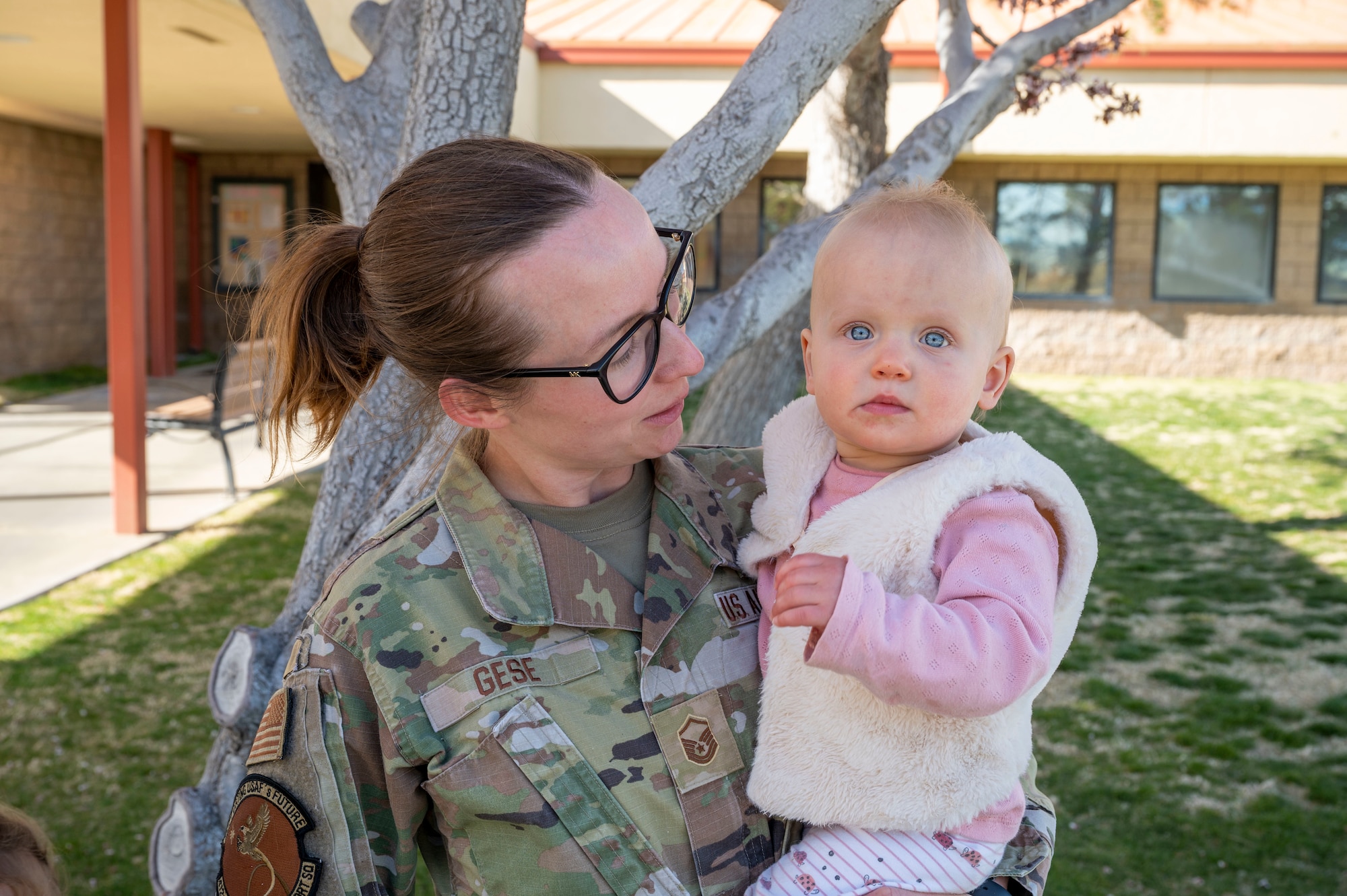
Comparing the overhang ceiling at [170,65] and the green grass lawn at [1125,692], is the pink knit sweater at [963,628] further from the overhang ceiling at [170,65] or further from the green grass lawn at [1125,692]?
the overhang ceiling at [170,65]

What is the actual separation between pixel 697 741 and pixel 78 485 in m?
7.87

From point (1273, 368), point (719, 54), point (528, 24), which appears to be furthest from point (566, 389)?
point (1273, 368)

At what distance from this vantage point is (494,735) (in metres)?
1.34

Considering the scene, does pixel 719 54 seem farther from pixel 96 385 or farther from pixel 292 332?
pixel 292 332

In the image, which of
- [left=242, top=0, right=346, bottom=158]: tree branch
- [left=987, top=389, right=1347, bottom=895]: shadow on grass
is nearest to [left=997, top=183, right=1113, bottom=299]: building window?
[left=987, top=389, right=1347, bottom=895]: shadow on grass

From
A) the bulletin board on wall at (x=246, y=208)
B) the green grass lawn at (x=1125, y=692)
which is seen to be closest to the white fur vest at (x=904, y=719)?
the green grass lawn at (x=1125, y=692)

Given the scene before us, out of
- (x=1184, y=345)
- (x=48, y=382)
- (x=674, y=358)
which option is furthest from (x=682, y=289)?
(x=1184, y=345)

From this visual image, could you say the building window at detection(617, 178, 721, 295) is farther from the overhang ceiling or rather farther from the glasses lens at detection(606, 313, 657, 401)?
the glasses lens at detection(606, 313, 657, 401)

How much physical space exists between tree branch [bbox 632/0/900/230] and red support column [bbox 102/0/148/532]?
18.5 feet

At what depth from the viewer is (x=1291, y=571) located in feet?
22.2

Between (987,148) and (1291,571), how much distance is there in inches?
321

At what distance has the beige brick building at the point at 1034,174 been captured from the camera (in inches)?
514

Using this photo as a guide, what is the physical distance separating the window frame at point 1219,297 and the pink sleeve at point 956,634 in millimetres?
14958

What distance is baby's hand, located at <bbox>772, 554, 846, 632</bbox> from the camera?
1.25 metres
